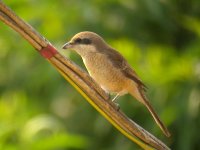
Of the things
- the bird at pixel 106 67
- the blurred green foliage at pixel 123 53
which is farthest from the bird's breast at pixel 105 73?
the blurred green foliage at pixel 123 53

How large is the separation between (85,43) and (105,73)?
0.22 m

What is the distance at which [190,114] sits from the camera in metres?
5.91

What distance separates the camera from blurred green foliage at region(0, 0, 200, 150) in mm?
5957

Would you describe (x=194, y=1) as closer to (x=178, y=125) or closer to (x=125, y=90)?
(x=178, y=125)

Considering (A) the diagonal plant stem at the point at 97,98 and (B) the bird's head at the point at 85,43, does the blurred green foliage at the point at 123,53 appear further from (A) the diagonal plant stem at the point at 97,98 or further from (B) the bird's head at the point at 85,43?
(A) the diagonal plant stem at the point at 97,98

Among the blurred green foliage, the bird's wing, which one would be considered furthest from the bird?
the blurred green foliage

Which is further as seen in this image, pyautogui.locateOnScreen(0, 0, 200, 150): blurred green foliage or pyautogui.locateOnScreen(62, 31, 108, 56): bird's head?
pyautogui.locateOnScreen(0, 0, 200, 150): blurred green foliage

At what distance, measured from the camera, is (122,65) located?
4574 millimetres

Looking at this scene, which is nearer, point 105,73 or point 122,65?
point 105,73

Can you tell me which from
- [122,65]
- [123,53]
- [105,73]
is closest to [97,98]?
[105,73]

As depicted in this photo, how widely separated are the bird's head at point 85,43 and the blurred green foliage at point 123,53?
1.27 meters

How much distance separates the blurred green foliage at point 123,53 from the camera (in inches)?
235

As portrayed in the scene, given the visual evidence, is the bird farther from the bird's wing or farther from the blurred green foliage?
the blurred green foliage

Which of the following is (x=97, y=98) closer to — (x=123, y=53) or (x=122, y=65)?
(x=122, y=65)
